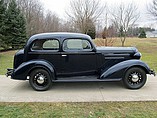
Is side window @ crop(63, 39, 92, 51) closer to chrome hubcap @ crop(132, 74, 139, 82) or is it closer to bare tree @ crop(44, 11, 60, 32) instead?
chrome hubcap @ crop(132, 74, 139, 82)

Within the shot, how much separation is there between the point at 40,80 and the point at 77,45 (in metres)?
1.51

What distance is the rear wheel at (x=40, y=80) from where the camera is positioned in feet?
18.3

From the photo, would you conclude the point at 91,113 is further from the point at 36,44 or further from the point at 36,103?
the point at 36,44

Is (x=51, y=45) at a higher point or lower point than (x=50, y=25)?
lower

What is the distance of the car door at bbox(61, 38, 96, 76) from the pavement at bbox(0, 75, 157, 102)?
1.78ft

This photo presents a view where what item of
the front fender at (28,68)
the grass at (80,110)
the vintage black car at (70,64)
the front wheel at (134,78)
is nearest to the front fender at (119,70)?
the vintage black car at (70,64)

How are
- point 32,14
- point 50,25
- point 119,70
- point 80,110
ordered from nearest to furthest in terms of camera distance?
point 80,110
point 119,70
point 32,14
point 50,25

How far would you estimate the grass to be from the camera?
12.9ft

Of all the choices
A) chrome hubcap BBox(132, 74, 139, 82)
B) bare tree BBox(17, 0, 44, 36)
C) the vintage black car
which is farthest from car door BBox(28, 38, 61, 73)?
bare tree BBox(17, 0, 44, 36)

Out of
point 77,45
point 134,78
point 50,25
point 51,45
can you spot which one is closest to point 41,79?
point 51,45

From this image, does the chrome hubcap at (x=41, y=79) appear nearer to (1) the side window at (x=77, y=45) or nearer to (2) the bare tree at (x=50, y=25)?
(1) the side window at (x=77, y=45)

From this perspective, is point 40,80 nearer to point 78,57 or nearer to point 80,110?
point 78,57

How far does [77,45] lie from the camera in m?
5.84

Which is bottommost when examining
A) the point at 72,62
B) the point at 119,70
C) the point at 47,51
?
the point at 119,70
